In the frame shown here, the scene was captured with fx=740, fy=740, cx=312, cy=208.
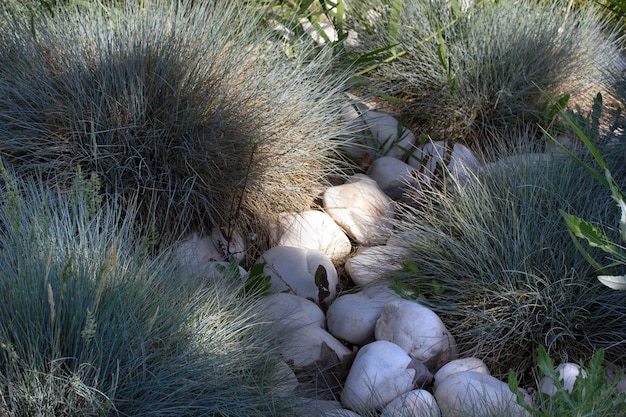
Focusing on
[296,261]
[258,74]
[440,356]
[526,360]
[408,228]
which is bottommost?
[526,360]

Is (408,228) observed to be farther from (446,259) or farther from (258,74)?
(258,74)

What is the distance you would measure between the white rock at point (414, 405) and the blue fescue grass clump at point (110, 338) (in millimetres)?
292

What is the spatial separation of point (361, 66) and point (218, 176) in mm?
1221

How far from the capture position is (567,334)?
2184 millimetres

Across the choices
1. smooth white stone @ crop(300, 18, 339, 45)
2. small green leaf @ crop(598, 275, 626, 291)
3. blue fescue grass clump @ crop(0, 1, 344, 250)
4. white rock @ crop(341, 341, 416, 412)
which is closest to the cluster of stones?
white rock @ crop(341, 341, 416, 412)

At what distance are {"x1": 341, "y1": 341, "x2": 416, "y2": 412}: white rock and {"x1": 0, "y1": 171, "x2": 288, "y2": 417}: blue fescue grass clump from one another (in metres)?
0.23

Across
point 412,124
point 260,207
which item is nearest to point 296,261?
point 260,207

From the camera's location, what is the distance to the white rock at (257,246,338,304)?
99.7 inches

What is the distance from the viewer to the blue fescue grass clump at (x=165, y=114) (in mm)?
2535

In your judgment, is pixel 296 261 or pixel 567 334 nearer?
pixel 567 334

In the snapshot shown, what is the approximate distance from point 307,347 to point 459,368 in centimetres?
45

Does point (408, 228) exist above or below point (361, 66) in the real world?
below

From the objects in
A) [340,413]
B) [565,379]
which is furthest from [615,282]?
[340,413]

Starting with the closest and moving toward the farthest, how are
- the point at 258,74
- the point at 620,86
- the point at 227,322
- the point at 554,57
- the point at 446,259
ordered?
1. the point at 227,322
2. the point at 446,259
3. the point at 258,74
4. the point at 620,86
5. the point at 554,57
